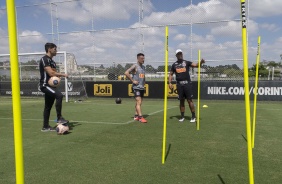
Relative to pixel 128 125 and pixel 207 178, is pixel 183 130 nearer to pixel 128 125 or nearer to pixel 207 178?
pixel 128 125

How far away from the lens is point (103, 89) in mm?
17875

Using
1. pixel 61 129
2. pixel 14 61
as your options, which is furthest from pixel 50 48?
pixel 14 61

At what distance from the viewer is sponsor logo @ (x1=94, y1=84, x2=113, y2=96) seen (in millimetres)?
17750

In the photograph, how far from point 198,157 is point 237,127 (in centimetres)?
327

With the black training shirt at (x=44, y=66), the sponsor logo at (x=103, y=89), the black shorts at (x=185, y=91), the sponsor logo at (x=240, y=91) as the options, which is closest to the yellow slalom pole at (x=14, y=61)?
the black training shirt at (x=44, y=66)

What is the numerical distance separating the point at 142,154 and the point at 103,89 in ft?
43.1

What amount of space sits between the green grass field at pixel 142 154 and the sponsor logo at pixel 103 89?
9718 mm

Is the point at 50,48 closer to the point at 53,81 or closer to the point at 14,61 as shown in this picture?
the point at 53,81

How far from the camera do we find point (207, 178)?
385 centimetres

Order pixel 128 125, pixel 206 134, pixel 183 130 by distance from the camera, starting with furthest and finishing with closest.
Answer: pixel 128 125
pixel 183 130
pixel 206 134

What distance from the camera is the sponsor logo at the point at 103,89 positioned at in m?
17.8

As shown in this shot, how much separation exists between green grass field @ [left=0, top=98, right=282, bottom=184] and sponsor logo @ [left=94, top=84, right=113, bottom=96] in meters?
9.72

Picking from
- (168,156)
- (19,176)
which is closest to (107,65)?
(168,156)

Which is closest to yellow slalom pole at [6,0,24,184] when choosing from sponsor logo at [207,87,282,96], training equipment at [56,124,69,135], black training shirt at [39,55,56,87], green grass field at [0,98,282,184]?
green grass field at [0,98,282,184]
